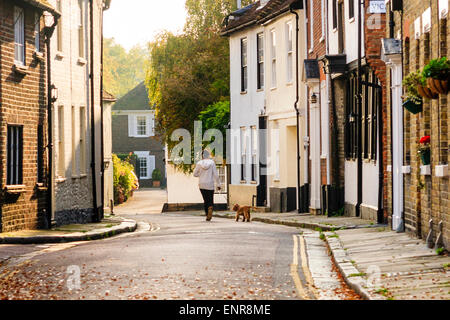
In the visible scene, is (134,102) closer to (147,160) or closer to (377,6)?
(147,160)

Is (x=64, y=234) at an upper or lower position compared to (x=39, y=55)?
lower

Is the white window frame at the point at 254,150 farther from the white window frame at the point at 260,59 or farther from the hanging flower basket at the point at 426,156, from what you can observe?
the hanging flower basket at the point at 426,156

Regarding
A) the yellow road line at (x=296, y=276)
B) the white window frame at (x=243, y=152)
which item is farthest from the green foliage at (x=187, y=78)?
the yellow road line at (x=296, y=276)

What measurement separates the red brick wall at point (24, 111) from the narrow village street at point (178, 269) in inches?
118

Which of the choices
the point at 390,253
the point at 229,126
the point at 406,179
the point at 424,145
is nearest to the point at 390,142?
the point at 406,179

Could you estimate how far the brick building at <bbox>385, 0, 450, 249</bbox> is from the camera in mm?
13430

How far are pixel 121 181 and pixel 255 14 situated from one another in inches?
712

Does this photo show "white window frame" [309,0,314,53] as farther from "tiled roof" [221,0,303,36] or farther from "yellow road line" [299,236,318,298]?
"yellow road line" [299,236,318,298]

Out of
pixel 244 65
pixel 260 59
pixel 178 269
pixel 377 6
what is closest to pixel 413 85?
pixel 178 269

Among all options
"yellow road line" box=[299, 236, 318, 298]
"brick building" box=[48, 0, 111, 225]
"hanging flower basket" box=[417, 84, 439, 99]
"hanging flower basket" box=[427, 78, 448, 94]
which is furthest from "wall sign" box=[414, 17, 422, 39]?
"brick building" box=[48, 0, 111, 225]

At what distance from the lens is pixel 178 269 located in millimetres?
12188

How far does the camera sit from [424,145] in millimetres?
14625

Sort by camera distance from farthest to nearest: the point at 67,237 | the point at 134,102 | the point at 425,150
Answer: the point at 134,102 → the point at 67,237 → the point at 425,150

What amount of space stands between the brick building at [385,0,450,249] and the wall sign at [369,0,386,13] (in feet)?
3.50
